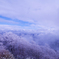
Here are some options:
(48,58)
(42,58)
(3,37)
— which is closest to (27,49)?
(42,58)

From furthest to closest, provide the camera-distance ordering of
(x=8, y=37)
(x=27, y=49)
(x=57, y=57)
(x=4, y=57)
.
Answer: (x=8, y=37) → (x=27, y=49) → (x=57, y=57) → (x=4, y=57)

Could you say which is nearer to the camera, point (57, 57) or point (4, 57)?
point (4, 57)

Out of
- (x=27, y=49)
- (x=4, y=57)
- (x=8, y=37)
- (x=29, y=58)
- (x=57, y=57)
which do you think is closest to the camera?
(x=4, y=57)

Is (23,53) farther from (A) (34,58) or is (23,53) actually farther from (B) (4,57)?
(B) (4,57)

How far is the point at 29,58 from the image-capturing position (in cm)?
Result: 766

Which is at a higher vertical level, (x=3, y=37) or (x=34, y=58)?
(x=3, y=37)

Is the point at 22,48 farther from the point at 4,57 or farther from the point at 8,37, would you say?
the point at 8,37

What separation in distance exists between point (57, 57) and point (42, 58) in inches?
88.0

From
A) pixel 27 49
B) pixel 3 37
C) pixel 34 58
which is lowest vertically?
pixel 34 58

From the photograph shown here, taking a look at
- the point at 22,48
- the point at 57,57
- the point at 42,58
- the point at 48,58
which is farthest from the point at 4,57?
the point at 57,57

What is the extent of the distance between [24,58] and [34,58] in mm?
1316

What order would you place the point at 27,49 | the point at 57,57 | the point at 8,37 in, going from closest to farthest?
the point at 57,57 → the point at 27,49 → the point at 8,37

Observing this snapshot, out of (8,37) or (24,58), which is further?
(8,37)

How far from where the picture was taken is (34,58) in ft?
26.5
